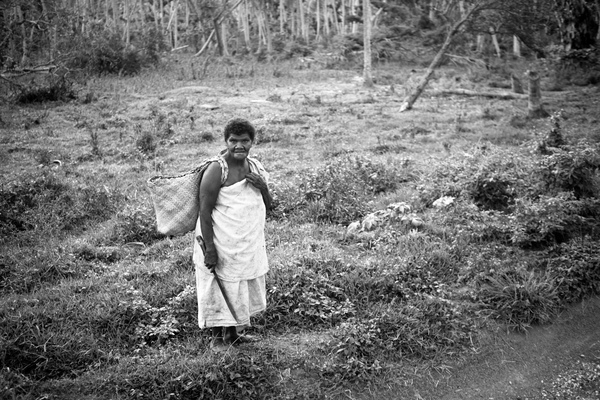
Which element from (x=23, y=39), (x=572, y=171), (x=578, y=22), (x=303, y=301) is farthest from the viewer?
(x=578, y=22)

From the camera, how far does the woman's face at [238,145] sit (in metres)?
3.57

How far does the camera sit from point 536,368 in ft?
13.6

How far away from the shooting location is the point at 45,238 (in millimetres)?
5852

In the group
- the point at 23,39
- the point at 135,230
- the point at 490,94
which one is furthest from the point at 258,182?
the point at 23,39

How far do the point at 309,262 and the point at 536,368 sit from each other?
2.17 meters

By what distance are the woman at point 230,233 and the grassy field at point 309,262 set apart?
38 cm

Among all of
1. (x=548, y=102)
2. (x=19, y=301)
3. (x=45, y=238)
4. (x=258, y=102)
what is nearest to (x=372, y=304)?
(x=19, y=301)

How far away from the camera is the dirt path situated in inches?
153

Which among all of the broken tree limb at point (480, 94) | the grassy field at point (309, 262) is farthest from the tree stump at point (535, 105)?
the broken tree limb at point (480, 94)

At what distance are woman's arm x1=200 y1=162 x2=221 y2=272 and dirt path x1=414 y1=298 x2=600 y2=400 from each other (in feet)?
5.97

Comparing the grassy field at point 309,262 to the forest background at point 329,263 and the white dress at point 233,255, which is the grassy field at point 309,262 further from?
Result: the white dress at point 233,255

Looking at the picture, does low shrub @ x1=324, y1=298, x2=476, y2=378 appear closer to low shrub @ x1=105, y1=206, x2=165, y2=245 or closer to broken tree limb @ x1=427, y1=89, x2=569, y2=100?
low shrub @ x1=105, y1=206, x2=165, y2=245

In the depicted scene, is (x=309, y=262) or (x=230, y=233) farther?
(x=309, y=262)

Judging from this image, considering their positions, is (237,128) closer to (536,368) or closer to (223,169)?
(223,169)
